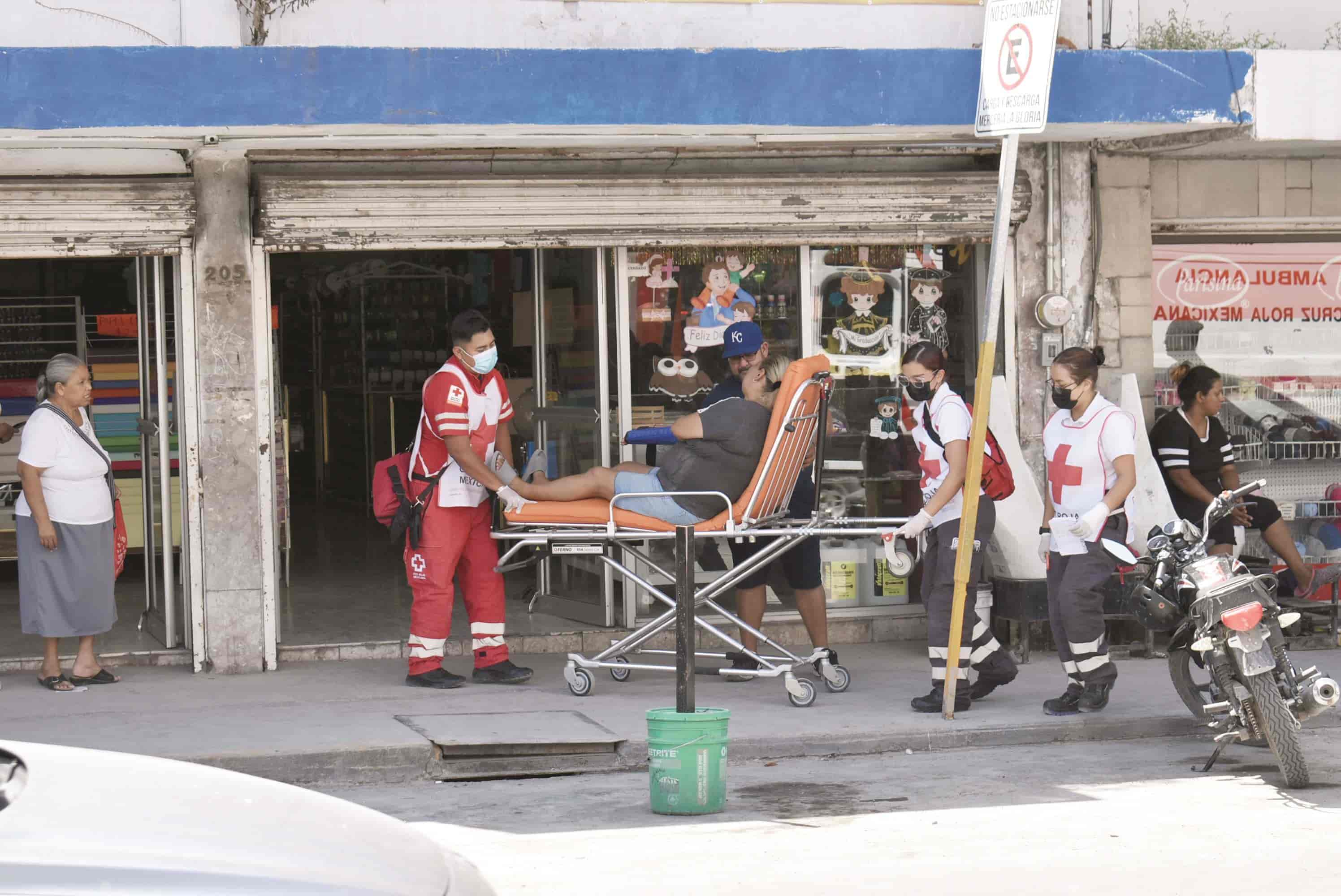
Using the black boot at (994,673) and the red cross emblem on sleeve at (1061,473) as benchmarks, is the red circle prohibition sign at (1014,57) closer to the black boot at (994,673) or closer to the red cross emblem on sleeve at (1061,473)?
the red cross emblem on sleeve at (1061,473)

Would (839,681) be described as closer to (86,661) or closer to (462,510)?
(462,510)

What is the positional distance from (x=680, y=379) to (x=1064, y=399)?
2.87 m

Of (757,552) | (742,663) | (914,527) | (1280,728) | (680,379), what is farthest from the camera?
(680,379)

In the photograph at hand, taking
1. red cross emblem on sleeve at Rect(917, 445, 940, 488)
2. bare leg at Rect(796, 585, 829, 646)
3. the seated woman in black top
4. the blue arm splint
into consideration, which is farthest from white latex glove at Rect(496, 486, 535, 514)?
the seated woman in black top

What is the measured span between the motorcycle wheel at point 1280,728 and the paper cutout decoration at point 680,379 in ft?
13.8

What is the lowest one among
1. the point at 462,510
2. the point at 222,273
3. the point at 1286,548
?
the point at 1286,548

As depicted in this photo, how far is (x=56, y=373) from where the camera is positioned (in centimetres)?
864

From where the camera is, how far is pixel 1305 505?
35.8 feet

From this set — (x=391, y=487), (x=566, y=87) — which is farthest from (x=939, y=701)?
(x=566, y=87)

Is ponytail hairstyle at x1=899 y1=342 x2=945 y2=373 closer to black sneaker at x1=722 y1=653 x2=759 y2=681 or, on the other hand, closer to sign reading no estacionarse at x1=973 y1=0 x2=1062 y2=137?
sign reading no estacionarse at x1=973 y1=0 x2=1062 y2=137

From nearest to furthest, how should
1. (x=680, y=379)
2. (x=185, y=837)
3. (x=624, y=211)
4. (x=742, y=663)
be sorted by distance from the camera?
1. (x=185, y=837)
2. (x=742, y=663)
3. (x=624, y=211)
4. (x=680, y=379)

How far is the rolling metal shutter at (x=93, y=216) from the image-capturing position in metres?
8.89

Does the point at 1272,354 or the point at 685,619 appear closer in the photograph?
the point at 685,619

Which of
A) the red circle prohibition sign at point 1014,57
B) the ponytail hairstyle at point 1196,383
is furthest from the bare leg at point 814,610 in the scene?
the ponytail hairstyle at point 1196,383
